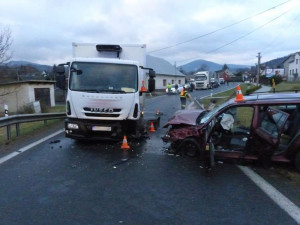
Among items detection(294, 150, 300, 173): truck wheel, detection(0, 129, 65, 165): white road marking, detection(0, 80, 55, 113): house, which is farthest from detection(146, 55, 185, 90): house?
detection(294, 150, 300, 173): truck wheel

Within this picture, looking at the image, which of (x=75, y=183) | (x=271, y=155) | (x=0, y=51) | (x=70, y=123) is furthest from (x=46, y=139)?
(x=0, y=51)

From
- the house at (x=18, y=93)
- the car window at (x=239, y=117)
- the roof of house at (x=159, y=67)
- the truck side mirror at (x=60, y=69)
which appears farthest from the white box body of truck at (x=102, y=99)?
the roof of house at (x=159, y=67)

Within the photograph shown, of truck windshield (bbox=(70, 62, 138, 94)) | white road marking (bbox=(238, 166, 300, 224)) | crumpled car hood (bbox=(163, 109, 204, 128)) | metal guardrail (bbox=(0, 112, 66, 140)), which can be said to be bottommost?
white road marking (bbox=(238, 166, 300, 224))

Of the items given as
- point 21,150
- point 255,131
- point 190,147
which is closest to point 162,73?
point 21,150

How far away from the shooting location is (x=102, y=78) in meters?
8.99

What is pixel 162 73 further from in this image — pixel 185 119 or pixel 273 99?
pixel 273 99

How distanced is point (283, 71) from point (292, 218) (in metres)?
117

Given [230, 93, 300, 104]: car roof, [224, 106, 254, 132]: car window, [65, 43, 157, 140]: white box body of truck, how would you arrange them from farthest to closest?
[65, 43, 157, 140]: white box body of truck → [224, 106, 254, 132]: car window → [230, 93, 300, 104]: car roof

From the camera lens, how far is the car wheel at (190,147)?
755 cm

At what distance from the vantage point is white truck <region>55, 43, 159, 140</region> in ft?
28.4

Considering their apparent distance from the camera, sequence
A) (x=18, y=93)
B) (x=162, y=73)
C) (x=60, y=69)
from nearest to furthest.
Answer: (x=60, y=69)
(x=18, y=93)
(x=162, y=73)

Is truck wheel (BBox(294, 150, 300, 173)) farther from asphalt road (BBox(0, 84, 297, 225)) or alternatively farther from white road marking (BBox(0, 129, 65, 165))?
white road marking (BBox(0, 129, 65, 165))

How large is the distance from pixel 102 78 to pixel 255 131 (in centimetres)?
442

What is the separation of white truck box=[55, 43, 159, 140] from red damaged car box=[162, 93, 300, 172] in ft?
6.77
